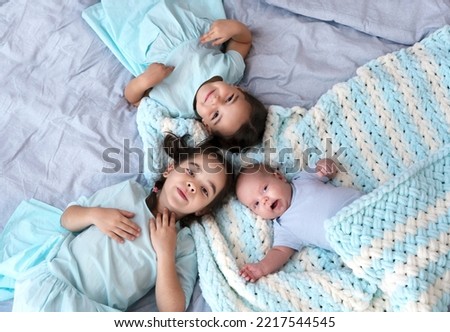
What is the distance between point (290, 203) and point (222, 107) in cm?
30

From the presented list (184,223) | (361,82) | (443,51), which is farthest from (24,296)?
(443,51)

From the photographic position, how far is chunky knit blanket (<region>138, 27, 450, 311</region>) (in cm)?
109

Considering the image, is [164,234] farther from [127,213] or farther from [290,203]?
[290,203]

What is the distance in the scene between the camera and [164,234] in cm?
123

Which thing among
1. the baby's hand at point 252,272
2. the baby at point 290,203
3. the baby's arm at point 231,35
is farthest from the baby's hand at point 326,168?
the baby's arm at point 231,35

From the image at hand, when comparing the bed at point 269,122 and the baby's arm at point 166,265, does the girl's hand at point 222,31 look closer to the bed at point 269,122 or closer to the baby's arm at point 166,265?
the bed at point 269,122

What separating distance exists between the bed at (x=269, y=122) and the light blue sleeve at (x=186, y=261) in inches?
0.9

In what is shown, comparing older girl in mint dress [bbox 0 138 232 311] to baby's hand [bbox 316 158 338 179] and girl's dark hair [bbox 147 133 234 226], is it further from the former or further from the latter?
baby's hand [bbox 316 158 338 179]

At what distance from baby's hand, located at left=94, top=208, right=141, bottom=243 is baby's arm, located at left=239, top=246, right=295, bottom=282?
274mm

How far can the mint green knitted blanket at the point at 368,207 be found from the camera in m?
1.09

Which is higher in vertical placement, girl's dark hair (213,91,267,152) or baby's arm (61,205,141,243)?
girl's dark hair (213,91,267,152)

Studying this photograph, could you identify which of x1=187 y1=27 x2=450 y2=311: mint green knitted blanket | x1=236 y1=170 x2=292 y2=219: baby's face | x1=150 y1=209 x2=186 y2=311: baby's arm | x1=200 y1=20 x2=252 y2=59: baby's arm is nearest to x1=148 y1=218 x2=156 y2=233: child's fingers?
x1=150 y1=209 x2=186 y2=311: baby's arm

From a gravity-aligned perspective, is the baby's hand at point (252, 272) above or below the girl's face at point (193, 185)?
below
